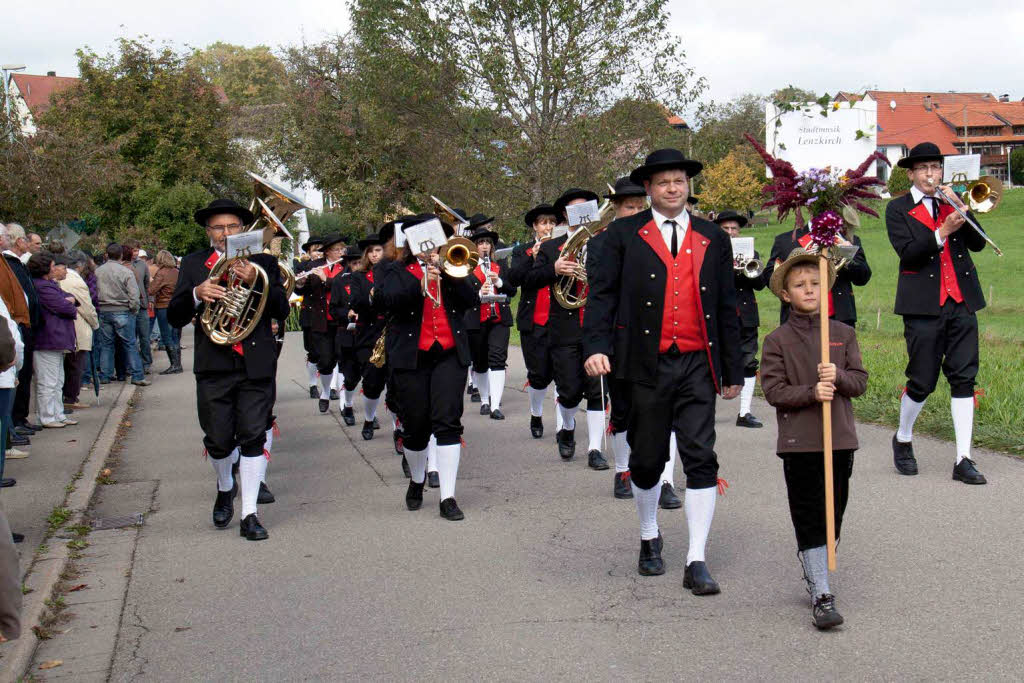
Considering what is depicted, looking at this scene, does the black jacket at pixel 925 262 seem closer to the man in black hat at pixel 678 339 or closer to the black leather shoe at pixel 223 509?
the man in black hat at pixel 678 339

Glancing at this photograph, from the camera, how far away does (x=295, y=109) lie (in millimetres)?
44875

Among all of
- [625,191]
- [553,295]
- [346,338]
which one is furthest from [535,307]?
[346,338]

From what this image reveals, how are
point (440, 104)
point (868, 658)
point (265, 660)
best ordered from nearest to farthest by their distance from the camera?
point (868, 658) < point (265, 660) < point (440, 104)

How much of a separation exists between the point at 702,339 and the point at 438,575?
1.91 meters

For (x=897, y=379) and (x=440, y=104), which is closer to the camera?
(x=897, y=379)

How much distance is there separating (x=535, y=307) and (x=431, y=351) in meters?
2.47

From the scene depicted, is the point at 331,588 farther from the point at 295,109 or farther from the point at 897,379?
the point at 295,109

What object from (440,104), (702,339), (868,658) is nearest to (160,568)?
(702,339)

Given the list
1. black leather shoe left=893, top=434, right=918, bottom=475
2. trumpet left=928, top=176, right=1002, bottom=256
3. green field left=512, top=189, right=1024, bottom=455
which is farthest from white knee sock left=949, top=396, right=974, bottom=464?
trumpet left=928, top=176, right=1002, bottom=256

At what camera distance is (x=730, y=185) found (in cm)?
6303

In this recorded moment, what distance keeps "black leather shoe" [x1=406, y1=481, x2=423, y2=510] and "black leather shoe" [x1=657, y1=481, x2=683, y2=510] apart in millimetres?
Result: 1663

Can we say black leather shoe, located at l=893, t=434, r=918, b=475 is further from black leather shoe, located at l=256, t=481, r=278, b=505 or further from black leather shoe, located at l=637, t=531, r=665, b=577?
black leather shoe, located at l=256, t=481, r=278, b=505

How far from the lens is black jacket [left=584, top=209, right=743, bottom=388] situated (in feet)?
18.6

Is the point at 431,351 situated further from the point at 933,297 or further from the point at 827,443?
the point at 933,297
